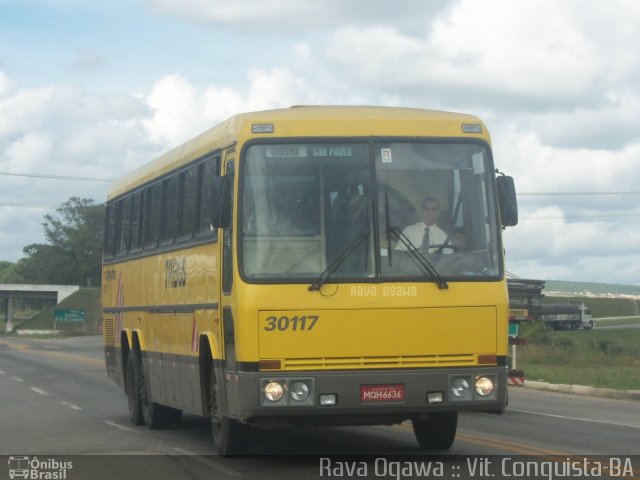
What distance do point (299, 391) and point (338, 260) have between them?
3.99ft

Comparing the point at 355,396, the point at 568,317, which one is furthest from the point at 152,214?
the point at 568,317

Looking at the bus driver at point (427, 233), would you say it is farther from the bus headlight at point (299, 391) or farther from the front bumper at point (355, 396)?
the bus headlight at point (299, 391)

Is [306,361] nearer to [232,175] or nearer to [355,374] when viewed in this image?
[355,374]

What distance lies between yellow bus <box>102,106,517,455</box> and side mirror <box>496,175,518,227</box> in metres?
0.01

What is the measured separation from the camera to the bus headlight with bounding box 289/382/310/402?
10867 mm

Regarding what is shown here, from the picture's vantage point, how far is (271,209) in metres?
11.3

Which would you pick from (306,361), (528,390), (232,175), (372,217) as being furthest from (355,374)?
(528,390)

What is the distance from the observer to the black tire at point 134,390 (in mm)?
17000

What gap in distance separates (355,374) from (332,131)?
7.47 feet

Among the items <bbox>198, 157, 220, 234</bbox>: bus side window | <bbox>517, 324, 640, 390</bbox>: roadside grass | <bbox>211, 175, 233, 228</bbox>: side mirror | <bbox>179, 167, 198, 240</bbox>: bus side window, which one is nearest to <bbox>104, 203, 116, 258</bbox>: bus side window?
<bbox>179, 167, 198, 240</bbox>: bus side window

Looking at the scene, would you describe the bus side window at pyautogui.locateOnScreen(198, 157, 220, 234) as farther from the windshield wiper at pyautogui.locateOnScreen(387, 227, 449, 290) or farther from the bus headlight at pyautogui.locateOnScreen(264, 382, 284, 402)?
the bus headlight at pyautogui.locateOnScreen(264, 382, 284, 402)

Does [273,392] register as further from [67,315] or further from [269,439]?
[67,315]

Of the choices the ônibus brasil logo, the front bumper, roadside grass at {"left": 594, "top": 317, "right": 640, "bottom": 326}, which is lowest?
the ônibus brasil logo

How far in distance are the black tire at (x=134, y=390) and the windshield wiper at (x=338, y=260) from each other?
21.7ft
